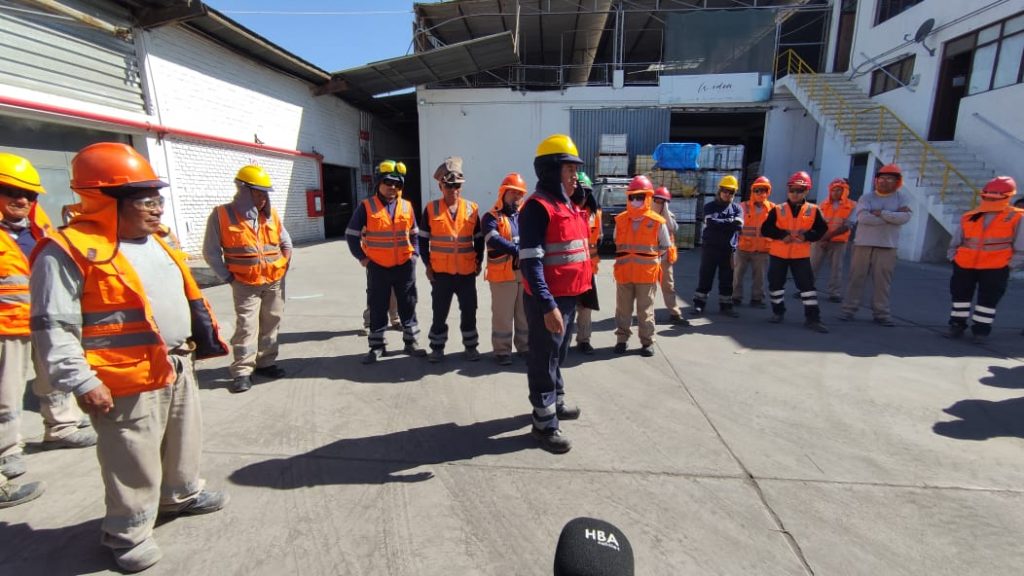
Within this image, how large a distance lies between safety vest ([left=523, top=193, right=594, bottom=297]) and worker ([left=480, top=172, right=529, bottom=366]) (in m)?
1.31

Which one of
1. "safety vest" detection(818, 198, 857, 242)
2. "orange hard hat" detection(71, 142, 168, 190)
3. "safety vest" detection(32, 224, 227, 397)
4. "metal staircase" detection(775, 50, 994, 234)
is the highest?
"metal staircase" detection(775, 50, 994, 234)

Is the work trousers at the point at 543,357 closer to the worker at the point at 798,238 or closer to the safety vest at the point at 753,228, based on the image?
the worker at the point at 798,238

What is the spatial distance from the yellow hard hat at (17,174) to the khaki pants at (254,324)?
1.46m

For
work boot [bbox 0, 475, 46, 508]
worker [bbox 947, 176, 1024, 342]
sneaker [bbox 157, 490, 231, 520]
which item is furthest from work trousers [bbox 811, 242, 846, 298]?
work boot [bbox 0, 475, 46, 508]

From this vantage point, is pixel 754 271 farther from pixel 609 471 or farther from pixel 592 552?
pixel 592 552

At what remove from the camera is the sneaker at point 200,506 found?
253cm

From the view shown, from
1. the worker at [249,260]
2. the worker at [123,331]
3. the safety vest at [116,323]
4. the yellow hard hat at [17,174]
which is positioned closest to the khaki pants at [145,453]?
the worker at [123,331]

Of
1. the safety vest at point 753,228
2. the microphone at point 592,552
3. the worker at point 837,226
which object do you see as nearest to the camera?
the microphone at point 592,552

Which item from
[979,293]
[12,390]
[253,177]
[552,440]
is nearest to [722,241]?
[979,293]

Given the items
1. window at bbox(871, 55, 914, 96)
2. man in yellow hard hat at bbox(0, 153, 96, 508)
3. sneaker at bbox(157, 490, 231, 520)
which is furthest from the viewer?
window at bbox(871, 55, 914, 96)

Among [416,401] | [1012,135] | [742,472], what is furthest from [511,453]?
[1012,135]

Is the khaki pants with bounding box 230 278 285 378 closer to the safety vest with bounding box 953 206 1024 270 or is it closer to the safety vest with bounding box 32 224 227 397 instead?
the safety vest with bounding box 32 224 227 397

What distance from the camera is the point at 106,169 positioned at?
200 cm

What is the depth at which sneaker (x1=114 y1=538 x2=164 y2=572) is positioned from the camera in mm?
2178
